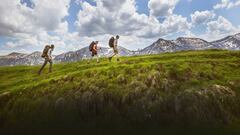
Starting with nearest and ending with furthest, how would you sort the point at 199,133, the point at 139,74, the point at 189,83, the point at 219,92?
the point at 199,133 < the point at 219,92 < the point at 189,83 < the point at 139,74

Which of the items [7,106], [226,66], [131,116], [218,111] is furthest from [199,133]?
[7,106]

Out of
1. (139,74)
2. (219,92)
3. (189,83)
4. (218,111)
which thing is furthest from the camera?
(139,74)

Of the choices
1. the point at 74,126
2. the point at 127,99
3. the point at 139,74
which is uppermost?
the point at 139,74

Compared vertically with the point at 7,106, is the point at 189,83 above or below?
above

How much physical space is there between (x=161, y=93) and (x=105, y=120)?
6.84 m

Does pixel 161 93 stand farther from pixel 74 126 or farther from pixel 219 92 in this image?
pixel 74 126

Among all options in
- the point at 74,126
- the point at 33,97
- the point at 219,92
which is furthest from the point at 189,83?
the point at 33,97

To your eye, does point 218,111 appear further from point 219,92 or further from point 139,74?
point 139,74

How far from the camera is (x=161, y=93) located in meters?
30.4

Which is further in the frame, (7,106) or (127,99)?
(7,106)

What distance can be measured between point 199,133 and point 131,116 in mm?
7744

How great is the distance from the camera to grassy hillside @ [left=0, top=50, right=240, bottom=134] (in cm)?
2619

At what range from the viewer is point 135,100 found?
30.4 meters

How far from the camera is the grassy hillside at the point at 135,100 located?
26.2 meters
